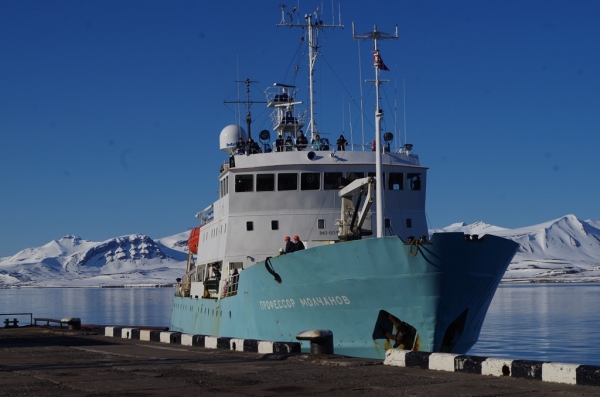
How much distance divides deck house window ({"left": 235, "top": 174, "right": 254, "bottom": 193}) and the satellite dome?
8.66 meters

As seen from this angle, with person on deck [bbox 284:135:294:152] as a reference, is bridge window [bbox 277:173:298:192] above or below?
below

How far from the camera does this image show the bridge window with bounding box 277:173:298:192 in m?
27.7

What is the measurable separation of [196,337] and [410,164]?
37.0ft

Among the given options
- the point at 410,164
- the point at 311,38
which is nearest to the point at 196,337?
the point at 410,164

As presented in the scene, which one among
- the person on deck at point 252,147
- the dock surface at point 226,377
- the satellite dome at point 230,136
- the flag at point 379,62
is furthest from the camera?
the satellite dome at point 230,136

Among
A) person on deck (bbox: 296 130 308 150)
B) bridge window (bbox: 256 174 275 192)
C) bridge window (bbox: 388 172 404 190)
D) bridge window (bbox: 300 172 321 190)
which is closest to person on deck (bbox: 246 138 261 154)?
person on deck (bbox: 296 130 308 150)

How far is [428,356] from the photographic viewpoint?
1402cm

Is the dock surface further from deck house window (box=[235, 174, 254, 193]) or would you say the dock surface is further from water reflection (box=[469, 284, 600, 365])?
water reflection (box=[469, 284, 600, 365])

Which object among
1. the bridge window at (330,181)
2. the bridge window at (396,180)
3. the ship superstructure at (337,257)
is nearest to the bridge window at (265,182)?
the ship superstructure at (337,257)

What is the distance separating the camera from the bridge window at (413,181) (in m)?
28.1

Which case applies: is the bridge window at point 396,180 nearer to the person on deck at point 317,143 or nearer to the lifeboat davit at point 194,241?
the person on deck at point 317,143

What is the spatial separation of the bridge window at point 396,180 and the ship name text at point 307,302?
6301mm

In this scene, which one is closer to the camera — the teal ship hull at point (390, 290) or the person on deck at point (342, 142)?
the teal ship hull at point (390, 290)

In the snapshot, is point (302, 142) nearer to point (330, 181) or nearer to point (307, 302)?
point (330, 181)
